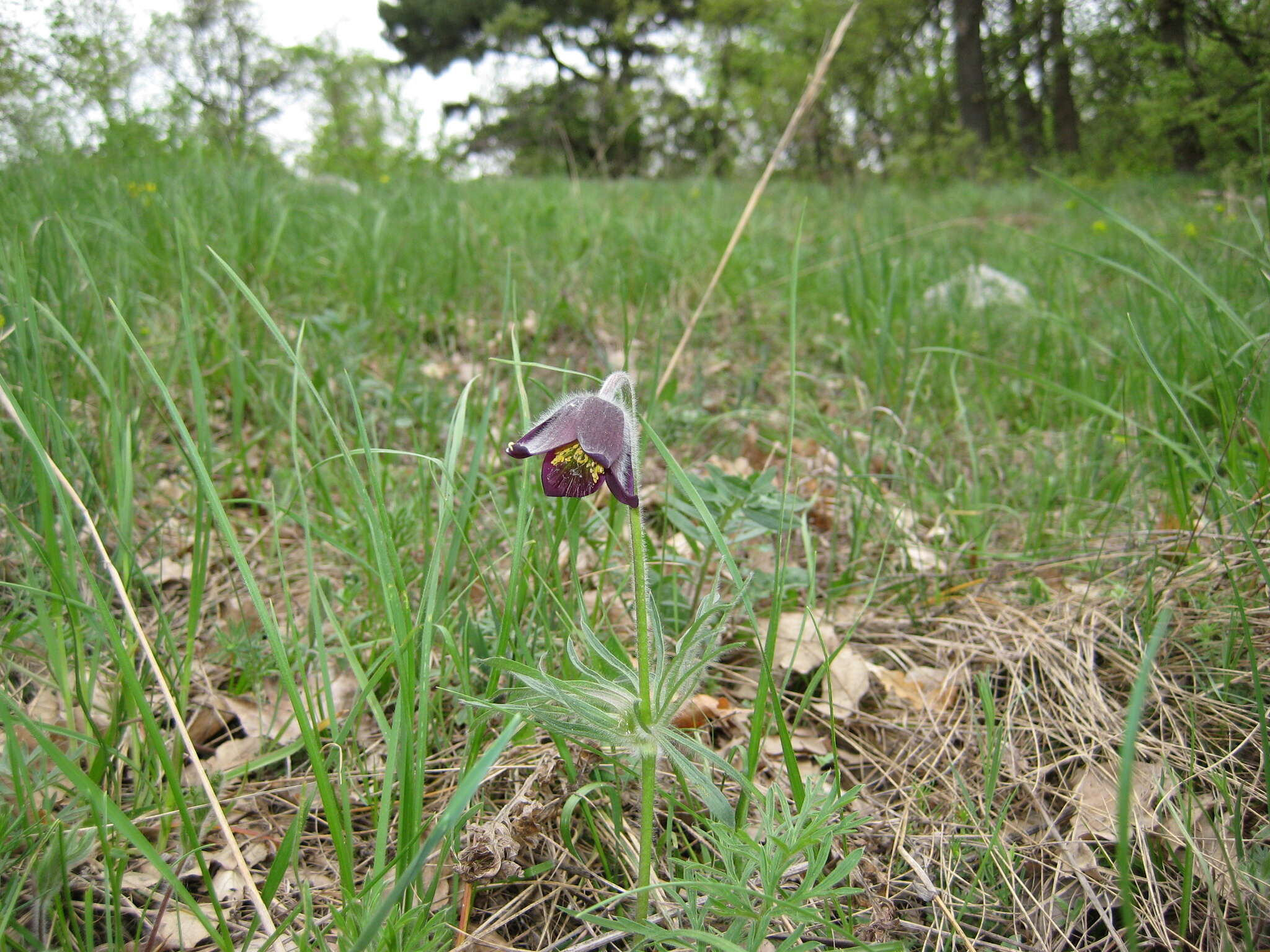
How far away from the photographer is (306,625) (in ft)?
6.10

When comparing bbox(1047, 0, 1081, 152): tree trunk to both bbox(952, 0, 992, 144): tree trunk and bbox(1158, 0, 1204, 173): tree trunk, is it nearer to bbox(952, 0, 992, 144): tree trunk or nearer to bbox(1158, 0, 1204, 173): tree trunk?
bbox(952, 0, 992, 144): tree trunk

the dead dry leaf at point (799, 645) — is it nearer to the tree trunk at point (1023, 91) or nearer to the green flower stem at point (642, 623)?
the green flower stem at point (642, 623)

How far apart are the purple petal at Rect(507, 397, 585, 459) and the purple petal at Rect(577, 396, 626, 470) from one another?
14 mm

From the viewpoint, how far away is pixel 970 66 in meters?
14.7

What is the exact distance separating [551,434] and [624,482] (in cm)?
14

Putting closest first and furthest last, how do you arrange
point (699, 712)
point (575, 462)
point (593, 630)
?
point (575, 462) < point (593, 630) < point (699, 712)

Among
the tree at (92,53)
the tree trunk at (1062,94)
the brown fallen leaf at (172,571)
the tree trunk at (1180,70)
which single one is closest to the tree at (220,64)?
the tree at (92,53)

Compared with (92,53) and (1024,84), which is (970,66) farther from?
(92,53)

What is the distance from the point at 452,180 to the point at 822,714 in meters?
7.02

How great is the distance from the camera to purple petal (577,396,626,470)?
110cm

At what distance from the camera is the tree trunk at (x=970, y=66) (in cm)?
1445

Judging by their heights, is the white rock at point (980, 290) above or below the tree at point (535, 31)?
below

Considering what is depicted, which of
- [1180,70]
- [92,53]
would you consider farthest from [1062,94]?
[92,53]

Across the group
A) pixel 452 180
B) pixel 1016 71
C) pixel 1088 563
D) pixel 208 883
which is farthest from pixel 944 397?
pixel 1016 71
